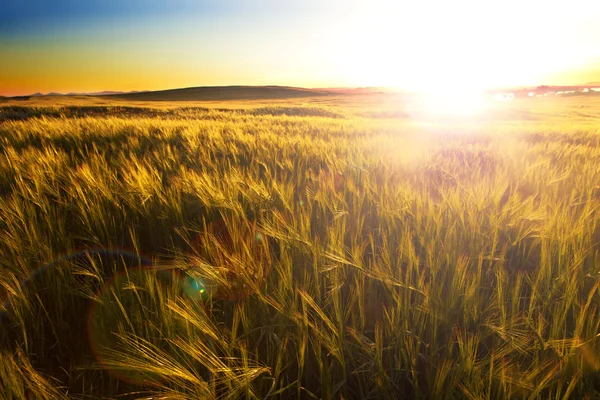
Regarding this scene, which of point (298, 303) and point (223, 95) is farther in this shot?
point (223, 95)

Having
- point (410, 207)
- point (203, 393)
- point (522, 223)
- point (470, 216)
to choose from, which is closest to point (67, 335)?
point (203, 393)

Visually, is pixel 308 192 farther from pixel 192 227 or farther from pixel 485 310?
pixel 485 310

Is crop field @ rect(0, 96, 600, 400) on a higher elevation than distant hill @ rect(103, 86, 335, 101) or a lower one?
lower

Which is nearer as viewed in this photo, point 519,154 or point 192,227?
point 192,227

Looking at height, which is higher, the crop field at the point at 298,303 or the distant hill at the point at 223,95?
the distant hill at the point at 223,95

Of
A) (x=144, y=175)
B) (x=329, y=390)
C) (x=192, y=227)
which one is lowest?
(x=329, y=390)

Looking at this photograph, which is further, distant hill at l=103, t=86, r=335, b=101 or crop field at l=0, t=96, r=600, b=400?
distant hill at l=103, t=86, r=335, b=101

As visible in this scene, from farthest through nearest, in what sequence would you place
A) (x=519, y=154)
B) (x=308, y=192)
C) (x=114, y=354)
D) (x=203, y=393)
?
(x=519, y=154) < (x=308, y=192) < (x=114, y=354) < (x=203, y=393)

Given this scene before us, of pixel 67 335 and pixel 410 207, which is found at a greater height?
pixel 410 207

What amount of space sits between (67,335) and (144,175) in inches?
Result: 52.0

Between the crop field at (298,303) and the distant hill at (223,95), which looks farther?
the distant hill at (223,95)

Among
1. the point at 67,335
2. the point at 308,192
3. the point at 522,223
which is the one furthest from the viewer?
the point at 308,192

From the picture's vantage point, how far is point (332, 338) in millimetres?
878

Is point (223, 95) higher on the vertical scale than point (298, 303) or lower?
higher
